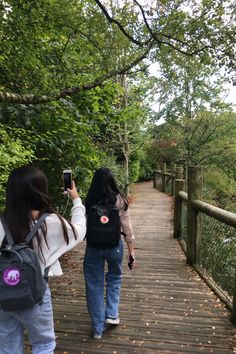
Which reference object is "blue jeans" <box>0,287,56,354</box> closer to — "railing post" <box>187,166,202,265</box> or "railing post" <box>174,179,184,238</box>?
"railing post" <box>187,166,202,265</box>

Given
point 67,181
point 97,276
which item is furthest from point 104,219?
point 67,181

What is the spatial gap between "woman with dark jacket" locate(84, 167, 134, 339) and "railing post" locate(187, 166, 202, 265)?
2.17 metres

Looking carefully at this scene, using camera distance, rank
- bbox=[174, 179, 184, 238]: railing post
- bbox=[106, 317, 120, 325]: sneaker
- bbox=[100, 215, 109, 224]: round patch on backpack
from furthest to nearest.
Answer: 1. bbox=[174, 179, 184, 238]: railing post
2. bbox=[106, 317, 120, 325]: sneaker
3. bbox=[100, 215, 109, 224]: round patch on backpack

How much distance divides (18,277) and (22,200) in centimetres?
39

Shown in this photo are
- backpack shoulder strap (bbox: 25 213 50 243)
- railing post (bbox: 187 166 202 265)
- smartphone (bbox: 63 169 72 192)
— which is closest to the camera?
backpack shoulder strap (bbox: 25 213 50 243)

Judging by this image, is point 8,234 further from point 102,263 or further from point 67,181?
point 102,263

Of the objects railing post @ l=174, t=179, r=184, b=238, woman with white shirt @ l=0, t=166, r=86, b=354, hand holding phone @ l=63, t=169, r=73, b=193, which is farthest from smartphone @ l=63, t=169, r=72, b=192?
railing post @ l=174, t=179, r=184, b=238

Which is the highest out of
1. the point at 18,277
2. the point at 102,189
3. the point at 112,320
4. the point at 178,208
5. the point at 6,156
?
the point at 6,156

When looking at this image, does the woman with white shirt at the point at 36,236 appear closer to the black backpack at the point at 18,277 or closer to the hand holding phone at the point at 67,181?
the black backpack at the point at 18,277

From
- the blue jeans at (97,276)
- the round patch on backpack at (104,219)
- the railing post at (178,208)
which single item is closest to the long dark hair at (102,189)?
the round patch on backpack at (104,219)

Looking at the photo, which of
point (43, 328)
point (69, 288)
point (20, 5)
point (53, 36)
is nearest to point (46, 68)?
point (53, 36)

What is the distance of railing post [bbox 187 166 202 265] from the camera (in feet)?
16.3

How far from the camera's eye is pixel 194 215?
504 cm

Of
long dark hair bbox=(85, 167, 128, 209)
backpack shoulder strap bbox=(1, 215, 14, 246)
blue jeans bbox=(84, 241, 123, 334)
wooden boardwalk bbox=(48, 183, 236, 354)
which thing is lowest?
wooden boardwalk bbox=(48, 183, 236, 354)
